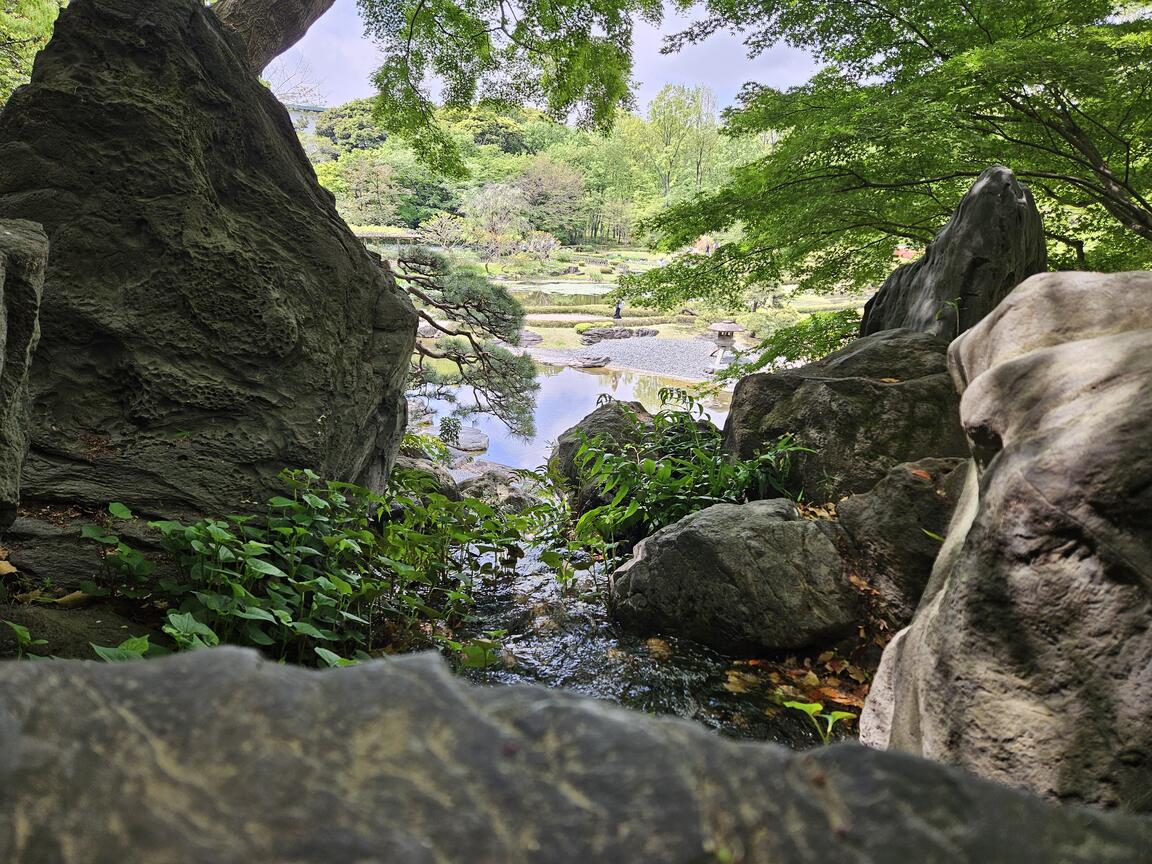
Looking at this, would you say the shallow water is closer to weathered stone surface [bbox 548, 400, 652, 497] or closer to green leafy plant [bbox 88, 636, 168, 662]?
green leafy plant [bbox 88, 636, 168, 662]

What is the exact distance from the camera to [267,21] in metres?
6.29

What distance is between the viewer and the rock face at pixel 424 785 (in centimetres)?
69

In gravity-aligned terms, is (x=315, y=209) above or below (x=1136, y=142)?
below

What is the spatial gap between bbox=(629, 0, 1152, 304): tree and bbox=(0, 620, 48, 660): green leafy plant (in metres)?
5.85

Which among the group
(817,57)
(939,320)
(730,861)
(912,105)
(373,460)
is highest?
(817,57)

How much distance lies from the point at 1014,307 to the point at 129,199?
4.14 metres

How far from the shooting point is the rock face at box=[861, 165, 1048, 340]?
15.8 ft

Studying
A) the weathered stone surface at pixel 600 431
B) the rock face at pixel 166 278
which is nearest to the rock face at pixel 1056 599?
the rock face at pixel 166 278

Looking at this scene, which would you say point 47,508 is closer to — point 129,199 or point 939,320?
point 129,199

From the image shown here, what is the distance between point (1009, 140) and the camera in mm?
5895

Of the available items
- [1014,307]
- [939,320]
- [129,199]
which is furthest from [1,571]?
[939,320]

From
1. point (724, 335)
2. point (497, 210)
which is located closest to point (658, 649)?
point (724, 335)

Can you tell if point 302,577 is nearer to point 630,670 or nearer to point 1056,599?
point 630,670

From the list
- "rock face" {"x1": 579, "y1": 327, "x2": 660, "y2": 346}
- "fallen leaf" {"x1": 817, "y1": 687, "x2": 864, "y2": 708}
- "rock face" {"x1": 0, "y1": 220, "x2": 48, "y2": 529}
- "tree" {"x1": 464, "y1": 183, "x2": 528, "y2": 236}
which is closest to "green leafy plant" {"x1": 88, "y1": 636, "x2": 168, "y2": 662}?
"rock face" {"x1": 0, "y1": 220, "x2": 48, "y2": 529}
